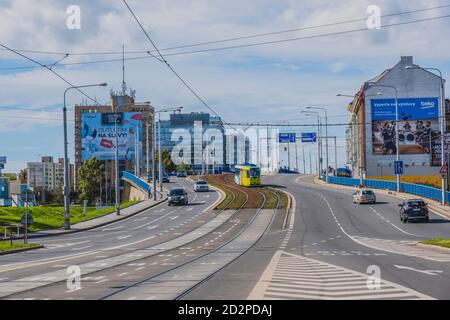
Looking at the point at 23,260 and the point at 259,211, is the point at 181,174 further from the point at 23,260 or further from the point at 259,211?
the point at 23,260

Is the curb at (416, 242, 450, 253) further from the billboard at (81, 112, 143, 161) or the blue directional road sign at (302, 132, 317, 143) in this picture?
the billboard at (81, 112, 143, 161)

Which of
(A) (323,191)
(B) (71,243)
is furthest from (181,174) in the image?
(B) (71,243)

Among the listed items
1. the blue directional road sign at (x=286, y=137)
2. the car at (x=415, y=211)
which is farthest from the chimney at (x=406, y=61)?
the car at (x=415, y=211)

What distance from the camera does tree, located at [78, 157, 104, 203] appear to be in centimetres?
15450

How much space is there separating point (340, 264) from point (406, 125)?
273ft

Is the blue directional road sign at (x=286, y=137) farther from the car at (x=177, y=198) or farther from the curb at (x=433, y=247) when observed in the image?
the curb at (x=433, y=247)

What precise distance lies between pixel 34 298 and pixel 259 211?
1969 inches

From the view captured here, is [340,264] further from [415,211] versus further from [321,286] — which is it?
[415,211]

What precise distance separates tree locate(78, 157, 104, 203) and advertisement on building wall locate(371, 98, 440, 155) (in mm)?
68446

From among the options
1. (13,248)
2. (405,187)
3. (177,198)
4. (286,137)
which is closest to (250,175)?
(177,198)

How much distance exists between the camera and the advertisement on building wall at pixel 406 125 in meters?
103

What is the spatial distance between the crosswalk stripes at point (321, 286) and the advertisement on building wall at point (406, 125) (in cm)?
8345

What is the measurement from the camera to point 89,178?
510ft

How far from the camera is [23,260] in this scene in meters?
30.2
